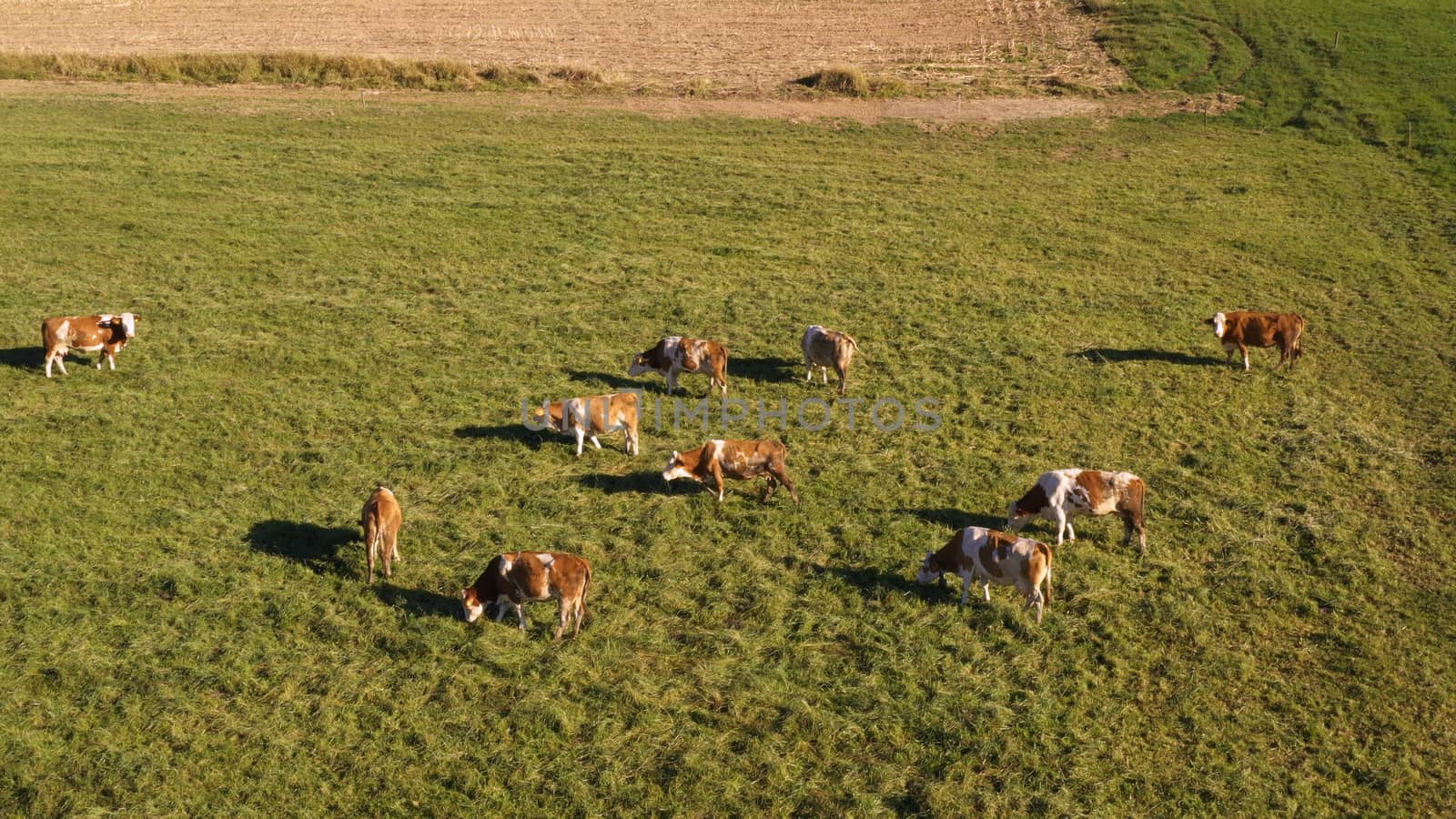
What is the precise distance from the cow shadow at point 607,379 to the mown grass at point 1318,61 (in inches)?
1057

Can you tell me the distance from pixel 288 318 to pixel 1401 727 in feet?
67.4

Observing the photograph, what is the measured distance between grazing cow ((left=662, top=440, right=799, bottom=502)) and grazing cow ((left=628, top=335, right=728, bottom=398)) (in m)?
3.29

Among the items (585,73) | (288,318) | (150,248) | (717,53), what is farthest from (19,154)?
(717,53)

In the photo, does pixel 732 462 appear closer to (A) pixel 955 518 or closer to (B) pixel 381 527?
(A) pixel 955 518

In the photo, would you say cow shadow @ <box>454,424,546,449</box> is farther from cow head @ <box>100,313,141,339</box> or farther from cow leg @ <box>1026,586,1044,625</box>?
cow leg @ <box>1026,586,1044,625</box>

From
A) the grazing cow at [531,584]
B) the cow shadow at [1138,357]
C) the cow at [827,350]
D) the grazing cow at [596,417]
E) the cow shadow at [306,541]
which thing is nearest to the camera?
the grazing cow at [531,584]

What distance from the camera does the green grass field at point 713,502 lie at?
36.7 feet

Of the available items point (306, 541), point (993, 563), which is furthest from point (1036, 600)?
point (306, 541)

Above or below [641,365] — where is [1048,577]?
below

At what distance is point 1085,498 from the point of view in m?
14.5

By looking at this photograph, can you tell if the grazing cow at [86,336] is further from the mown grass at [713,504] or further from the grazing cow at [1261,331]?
the grazing cow at [1261,331]

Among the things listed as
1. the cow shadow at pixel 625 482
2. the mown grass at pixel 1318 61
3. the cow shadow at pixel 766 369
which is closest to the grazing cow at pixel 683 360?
the cow shadow at pixel 766 369

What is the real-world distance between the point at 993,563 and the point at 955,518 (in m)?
2.27

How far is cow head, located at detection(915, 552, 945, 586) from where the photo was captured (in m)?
13.6
